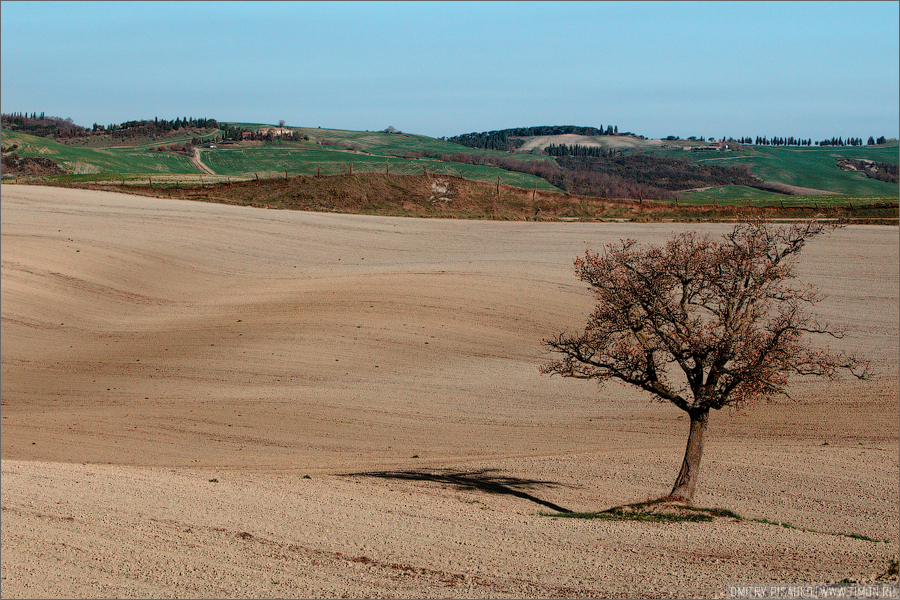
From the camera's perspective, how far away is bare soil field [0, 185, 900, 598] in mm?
9469

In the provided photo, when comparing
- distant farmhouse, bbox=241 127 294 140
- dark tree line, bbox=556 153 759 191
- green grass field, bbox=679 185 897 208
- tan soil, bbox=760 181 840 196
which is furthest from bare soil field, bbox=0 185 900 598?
distant farmhouse, bbox=241 127 294 140

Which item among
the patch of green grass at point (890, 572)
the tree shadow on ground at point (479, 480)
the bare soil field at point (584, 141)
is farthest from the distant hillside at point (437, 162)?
the patch of green grass at point (890, 572)

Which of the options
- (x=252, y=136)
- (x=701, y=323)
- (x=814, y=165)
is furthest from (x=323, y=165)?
(x=701, y=323)

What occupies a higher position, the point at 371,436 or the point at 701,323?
the point at 701,323

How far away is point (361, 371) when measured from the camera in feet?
76.0

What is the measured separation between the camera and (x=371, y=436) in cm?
1848

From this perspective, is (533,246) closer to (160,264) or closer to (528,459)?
(160,264)

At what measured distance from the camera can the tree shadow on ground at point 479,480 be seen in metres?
14.5

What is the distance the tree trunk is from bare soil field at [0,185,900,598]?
38.5 inches

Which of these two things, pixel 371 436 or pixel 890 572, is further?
pixel 371 436

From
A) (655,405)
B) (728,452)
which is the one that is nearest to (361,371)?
(655,405)

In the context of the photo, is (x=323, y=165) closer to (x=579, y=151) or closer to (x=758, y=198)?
(x=758, y=198)

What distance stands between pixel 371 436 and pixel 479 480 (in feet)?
13.7

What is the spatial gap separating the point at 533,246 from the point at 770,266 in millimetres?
29049
